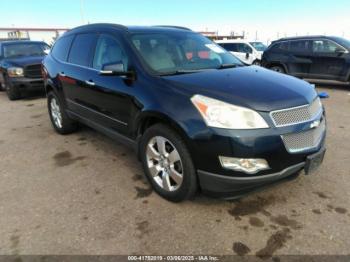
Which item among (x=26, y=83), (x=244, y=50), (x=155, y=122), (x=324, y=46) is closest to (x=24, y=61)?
(x=26, y=83)

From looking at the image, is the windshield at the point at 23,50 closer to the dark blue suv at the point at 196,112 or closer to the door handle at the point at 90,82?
the dark blue suv at the point at 196,112

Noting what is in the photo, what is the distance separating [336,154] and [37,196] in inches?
151

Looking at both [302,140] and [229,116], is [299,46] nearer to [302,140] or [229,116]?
[302,140]

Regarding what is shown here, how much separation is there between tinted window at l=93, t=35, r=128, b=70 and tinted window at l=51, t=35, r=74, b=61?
1.12 meters

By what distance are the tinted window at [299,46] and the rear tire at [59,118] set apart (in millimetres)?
8104

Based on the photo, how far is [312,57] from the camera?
9.70 m

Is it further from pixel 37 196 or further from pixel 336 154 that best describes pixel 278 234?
pixel 37 196

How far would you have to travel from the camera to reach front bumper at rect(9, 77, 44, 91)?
8.58 m

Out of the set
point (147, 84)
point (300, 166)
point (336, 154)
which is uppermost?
point (147, 84)

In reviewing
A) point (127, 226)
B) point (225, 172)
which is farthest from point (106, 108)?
point (225, 172)

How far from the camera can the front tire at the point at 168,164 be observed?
2656 millimetres

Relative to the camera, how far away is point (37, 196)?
324 centimetres

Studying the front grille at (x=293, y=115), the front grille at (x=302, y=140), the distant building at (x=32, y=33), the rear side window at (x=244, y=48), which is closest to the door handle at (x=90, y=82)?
the front grille at (x=293, y=115)

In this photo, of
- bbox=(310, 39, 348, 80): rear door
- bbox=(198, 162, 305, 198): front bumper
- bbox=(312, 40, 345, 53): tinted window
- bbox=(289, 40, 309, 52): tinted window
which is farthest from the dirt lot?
bbox=(289, 40, 309, 52): tinted window
